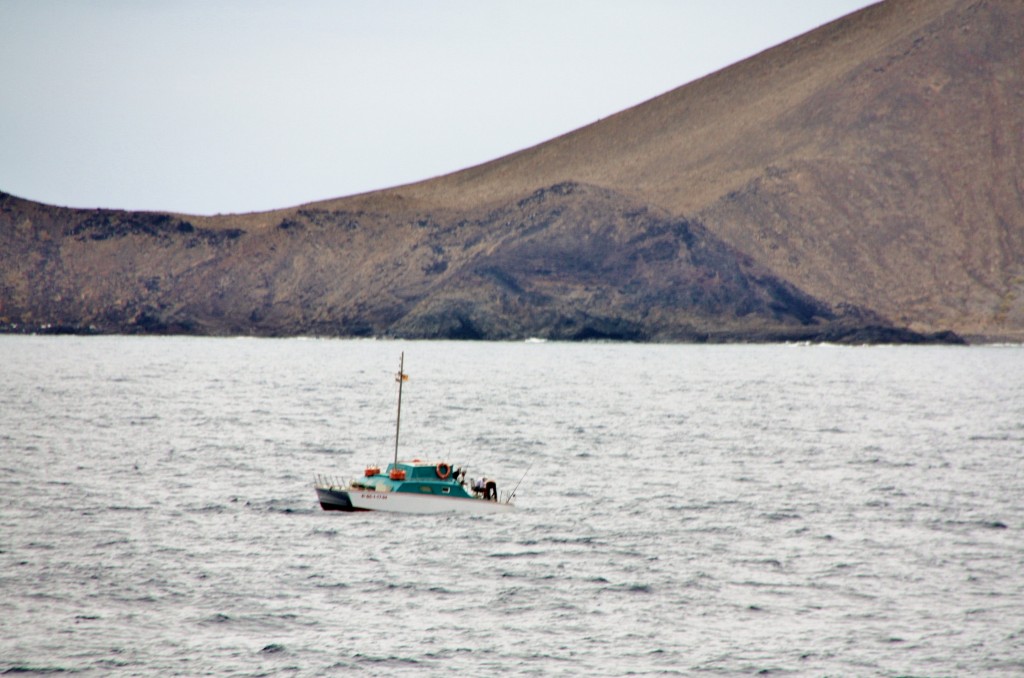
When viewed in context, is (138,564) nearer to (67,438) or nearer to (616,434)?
(67,438)

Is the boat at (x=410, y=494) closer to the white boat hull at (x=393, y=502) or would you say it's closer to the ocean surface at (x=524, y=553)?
the white boat hull at (x=393, y=502)

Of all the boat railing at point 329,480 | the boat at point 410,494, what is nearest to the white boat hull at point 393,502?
the boat at point 410,494

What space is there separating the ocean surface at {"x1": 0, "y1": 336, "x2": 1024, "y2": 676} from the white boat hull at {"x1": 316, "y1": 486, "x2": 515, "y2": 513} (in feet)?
1.72

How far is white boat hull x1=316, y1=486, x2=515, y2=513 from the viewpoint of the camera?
45.8 metres

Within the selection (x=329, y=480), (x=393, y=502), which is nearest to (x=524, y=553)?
(x=393, y=502)

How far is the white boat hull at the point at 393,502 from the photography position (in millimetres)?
45812

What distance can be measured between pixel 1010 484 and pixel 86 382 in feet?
321

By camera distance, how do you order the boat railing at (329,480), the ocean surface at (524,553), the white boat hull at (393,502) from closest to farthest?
the ocean surface at (524,553), the white boat hull at (393,502), the boat railing at (329,480)

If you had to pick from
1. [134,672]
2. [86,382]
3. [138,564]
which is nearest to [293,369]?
[86,382]

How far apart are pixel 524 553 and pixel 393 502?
8096 mm

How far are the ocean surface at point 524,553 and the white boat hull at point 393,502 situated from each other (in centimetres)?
52

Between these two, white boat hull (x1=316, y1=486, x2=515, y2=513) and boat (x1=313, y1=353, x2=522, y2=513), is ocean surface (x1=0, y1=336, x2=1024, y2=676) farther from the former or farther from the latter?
boat (x1=313, y1=353, x2=522, y2=513)

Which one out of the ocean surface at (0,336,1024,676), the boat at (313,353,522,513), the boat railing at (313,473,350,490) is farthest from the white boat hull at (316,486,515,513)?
the boat railing at (313,473,350,490)

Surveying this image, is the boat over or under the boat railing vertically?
over
